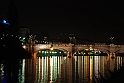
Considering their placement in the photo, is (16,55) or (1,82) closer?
(1,82)

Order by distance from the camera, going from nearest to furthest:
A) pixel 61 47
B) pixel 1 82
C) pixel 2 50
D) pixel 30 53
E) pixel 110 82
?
1. pixel 110 82
2. pixel 1 82
3. pixel 2 50
4. pixel 30 53
5. pixel 61 47

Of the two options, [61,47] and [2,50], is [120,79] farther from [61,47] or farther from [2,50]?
[61,47]

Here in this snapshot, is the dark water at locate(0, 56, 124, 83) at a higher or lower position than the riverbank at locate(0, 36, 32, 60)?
lower

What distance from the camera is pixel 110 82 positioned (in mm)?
31781

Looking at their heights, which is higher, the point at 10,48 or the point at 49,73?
the point at 10,48

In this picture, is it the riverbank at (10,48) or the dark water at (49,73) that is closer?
the dark water at (49,73)

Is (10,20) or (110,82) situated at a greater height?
(10,20)

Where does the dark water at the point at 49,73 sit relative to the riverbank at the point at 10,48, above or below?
below

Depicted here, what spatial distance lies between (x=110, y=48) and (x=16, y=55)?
4595 cm

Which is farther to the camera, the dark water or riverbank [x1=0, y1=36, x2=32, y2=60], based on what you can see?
riverbank [x1=0, y1=36, x2=32, y2=60]

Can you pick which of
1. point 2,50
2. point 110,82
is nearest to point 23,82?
point 110,82

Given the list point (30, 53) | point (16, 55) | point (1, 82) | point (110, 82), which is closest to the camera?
point (110, 82)

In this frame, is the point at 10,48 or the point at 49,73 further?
the point at 10,48

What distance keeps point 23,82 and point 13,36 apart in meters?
54.7
